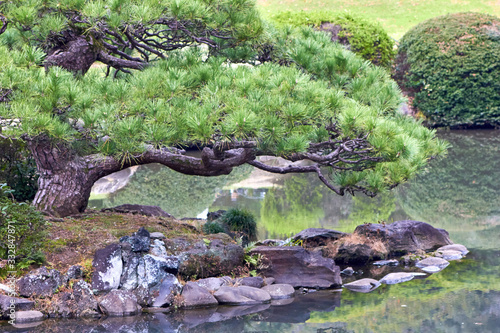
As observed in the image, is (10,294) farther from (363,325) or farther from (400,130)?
(400,130)

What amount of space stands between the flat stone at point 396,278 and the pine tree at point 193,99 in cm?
98

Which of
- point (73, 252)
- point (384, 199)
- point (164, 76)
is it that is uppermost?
point (164, 76)

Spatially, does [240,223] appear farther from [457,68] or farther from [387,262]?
[457,68]

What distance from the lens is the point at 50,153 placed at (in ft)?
20.2

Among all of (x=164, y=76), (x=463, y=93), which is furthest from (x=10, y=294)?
(x=463, y=93)

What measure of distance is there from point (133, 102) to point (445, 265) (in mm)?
4058

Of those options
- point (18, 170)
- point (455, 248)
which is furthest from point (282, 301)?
point (18, 170)

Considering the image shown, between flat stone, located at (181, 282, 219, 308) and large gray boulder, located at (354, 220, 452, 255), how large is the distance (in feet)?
8.23

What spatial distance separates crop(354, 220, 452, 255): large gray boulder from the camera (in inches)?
268

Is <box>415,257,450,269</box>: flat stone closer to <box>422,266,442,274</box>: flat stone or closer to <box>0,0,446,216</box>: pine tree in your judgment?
<box>422,266,442,274</box>: flat stone

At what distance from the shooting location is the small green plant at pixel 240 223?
7211 millimetres

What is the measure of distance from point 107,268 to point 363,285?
256 cm

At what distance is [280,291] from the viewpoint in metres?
5.35

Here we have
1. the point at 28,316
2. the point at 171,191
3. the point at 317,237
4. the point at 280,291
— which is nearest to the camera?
the point at 28,316
